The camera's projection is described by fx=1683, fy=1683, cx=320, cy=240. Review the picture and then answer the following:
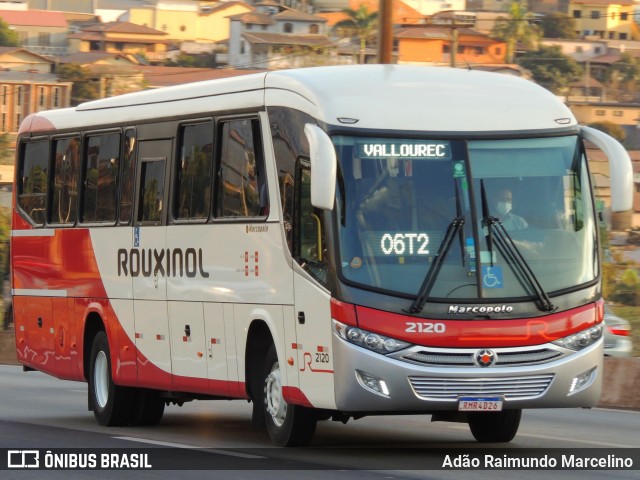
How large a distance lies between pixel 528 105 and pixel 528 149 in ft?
1.56

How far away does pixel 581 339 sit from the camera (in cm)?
1341

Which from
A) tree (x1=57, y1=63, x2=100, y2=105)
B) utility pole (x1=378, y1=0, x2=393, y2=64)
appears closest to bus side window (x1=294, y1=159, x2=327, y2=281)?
utility pole (x1=378, y1=0, x2=393, y2=64)

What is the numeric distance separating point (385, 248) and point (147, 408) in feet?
18.9

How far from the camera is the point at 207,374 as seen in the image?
15797 mm

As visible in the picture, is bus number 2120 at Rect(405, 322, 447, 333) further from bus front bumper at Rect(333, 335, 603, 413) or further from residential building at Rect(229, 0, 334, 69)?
residential building at Rect(229, 0, 334, 69)

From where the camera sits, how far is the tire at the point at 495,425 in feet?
48.9

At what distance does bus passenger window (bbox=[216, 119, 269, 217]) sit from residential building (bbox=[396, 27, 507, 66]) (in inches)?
5474

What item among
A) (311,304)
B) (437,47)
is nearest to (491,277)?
(311,304)

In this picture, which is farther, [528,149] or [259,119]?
[259,119]

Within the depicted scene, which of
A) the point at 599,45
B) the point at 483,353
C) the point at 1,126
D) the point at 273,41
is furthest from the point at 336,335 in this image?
the point at 599,45

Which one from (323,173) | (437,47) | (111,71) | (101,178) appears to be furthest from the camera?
(437,47)

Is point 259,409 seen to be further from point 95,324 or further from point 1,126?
point 1,126

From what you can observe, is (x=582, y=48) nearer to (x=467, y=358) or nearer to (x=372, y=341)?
(x=467, y=358)

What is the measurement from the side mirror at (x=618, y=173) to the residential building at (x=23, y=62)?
476ft
